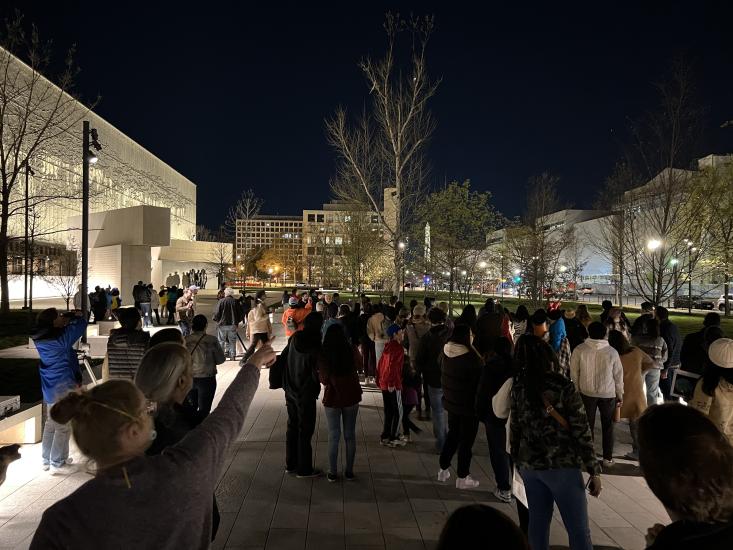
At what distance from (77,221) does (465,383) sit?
39.8 metres

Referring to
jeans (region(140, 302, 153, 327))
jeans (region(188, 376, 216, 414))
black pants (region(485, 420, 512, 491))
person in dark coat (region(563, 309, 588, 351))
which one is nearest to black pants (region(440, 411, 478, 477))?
black pants (region(485, 420, 512, 491))

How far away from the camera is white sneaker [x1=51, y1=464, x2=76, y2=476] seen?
20.1ft

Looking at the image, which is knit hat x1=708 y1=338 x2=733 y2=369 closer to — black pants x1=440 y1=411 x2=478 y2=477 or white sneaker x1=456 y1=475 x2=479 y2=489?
black pants x1=440 y1=411 x2=478 y2=477

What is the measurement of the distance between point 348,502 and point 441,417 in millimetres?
2087

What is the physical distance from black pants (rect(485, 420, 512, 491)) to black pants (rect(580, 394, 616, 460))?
5.50 ft

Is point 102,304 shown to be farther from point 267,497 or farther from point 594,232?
point 594,232

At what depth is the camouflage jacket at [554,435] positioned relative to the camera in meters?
3.61

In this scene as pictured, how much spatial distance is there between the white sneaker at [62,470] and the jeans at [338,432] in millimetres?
3299

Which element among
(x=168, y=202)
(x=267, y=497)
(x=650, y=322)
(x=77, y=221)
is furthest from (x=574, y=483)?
(x=168, y=202)

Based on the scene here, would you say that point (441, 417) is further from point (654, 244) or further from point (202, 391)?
point (654, 244)

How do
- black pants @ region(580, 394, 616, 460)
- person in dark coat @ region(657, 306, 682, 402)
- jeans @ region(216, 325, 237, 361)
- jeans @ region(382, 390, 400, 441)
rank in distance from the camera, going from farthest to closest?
1. jeans @ region(216, 325, 237, 361)
2. person in dark coat @ region(657, 306, 682, 402)
3. jeans @ region(382, 390, 400, 441)
4. black pants @ region(580, 394, 616, 460)

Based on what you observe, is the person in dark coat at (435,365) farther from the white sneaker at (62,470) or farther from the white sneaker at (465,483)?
the white sneaker at (62,470)

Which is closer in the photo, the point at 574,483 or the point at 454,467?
the point at 574,483

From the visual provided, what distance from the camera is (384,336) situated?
10.6 metres
